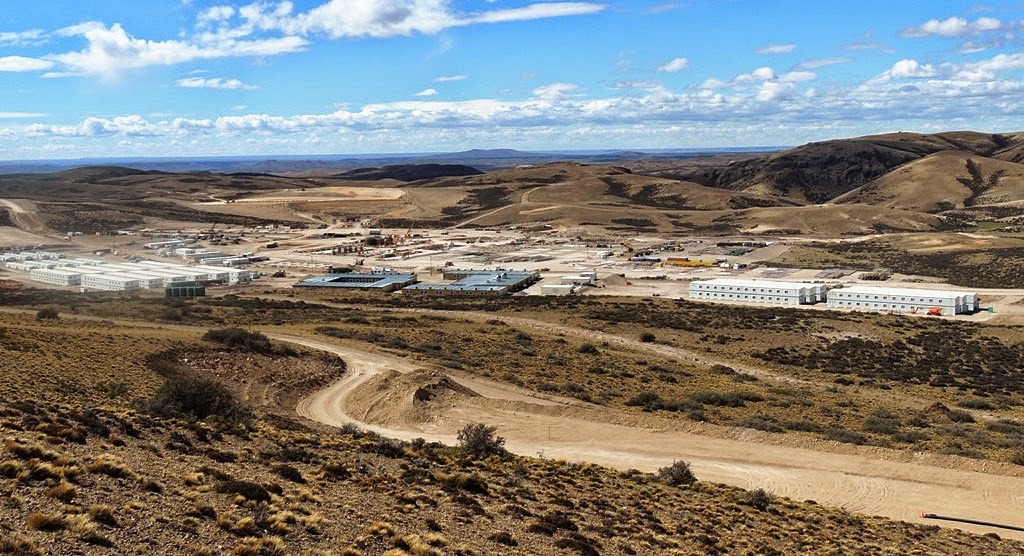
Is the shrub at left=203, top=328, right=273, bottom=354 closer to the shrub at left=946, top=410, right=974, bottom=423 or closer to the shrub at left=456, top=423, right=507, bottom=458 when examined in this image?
the shrub at left=456, top=423, right=507, bottom=458

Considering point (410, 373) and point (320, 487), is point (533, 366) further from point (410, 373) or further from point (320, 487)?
point (320, 487)

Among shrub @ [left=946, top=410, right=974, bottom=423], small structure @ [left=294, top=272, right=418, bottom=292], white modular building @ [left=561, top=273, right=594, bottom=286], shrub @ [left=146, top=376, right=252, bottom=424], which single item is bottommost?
white modular building @ [left=561, top=273, right=594, bottom=286]

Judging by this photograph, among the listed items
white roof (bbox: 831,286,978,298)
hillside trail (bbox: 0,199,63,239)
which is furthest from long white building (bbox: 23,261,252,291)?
white roof (bbox: 831,286,978,298)

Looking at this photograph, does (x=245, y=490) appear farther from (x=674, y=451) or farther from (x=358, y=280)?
(x=358, y=280)

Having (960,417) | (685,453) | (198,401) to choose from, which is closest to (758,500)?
(685,453)

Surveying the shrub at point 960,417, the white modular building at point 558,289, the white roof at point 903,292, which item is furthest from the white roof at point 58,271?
the shrub at point 960,417

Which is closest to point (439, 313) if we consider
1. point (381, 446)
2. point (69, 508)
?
point (381, 446)

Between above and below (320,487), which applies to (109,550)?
above
